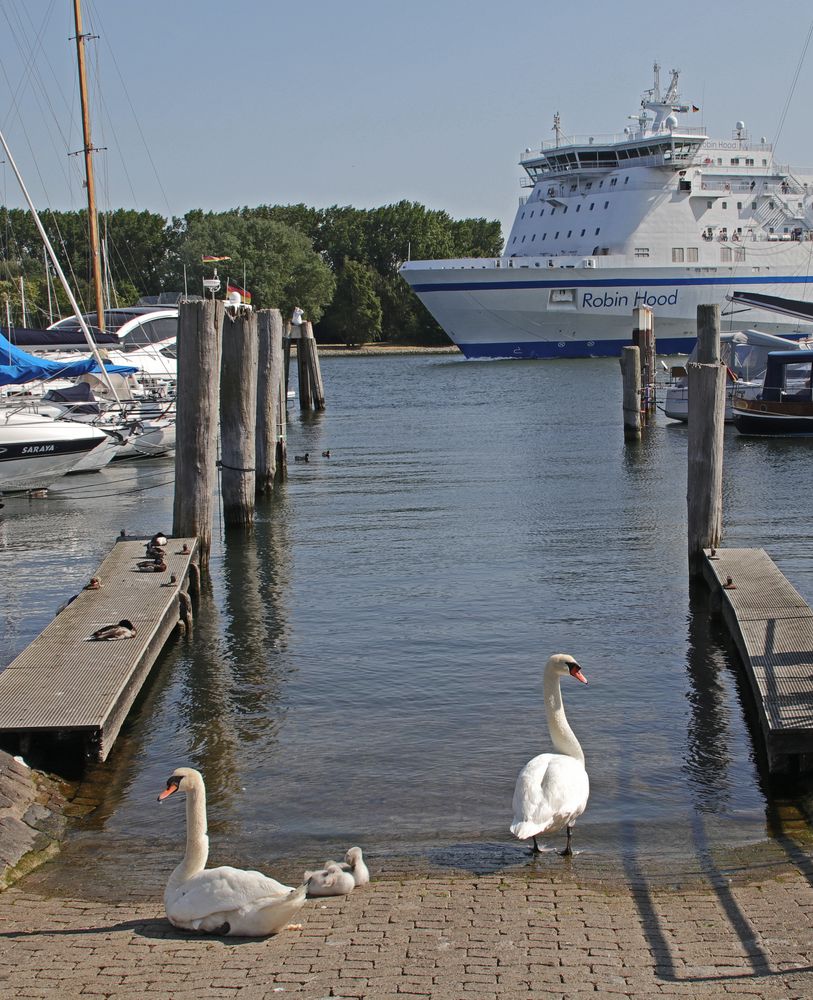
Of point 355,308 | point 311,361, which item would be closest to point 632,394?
point 311,361

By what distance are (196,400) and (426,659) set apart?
13.7ft

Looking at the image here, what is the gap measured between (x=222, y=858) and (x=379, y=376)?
5624 cm

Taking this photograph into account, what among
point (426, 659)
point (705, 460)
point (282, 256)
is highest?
point (282, 256)

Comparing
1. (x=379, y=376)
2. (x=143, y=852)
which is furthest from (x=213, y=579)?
(x=379, y=376)

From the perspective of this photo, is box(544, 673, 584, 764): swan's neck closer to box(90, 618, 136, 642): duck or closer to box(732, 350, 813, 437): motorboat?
box(90, 618, 136, 642): duck

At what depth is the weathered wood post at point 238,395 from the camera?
50.6ft

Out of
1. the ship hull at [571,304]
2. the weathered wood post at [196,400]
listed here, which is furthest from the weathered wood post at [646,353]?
the ship hull at [571,304]

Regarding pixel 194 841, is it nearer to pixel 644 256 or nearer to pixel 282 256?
pixel 644 256

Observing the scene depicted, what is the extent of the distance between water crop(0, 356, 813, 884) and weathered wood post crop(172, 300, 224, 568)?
130cm

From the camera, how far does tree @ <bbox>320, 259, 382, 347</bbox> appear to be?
9188 cm

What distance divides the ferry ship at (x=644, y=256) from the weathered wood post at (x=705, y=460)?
48081 mm

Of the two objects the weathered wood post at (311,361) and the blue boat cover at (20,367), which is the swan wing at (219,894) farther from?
the weathered wood post at (311,361)

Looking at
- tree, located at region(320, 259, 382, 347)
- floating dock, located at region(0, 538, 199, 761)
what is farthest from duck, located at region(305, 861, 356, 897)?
tree, located at region(320, 259, 382, 347)

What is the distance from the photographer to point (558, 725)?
728 cm
